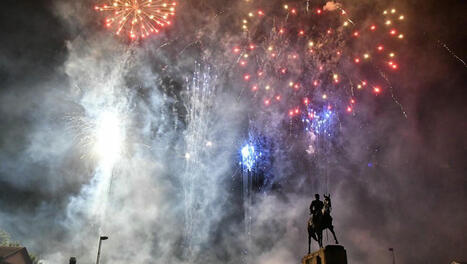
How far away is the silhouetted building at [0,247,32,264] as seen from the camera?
35594mm

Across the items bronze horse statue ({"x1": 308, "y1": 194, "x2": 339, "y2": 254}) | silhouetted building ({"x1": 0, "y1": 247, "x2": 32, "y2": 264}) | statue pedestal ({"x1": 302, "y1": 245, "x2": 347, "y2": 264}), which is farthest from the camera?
silhouetted building ({"x1": 0, "y1": 247, "x2": 32, "y2": 264})

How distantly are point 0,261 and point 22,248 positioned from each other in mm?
4540

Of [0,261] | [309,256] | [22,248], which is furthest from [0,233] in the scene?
[309,256]

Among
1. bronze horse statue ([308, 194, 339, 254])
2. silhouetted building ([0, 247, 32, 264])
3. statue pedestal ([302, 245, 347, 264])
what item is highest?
silhouetted building ([0, 247, 32, 264])

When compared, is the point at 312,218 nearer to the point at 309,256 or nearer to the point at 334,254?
the point at 309,256

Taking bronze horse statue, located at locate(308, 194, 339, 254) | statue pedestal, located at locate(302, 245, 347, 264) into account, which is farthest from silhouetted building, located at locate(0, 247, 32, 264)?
statue pedestal, located at locate(302, 245, 347, 264)

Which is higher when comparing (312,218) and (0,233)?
(0,233)

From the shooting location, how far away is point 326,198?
14.9 metres

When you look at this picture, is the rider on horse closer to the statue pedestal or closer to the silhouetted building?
the statue pedestal

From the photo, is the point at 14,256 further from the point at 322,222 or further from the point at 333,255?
the point at 333,255

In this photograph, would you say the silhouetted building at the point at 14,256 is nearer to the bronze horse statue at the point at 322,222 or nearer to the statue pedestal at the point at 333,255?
the bronze horse statue at the point at 322,222

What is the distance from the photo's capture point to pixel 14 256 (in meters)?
37.2

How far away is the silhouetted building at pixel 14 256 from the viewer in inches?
1401

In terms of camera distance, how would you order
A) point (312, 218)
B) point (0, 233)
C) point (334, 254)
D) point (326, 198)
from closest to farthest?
point (334, 254)
point (326, 198)
point (312, 218)
point (0, 233)
